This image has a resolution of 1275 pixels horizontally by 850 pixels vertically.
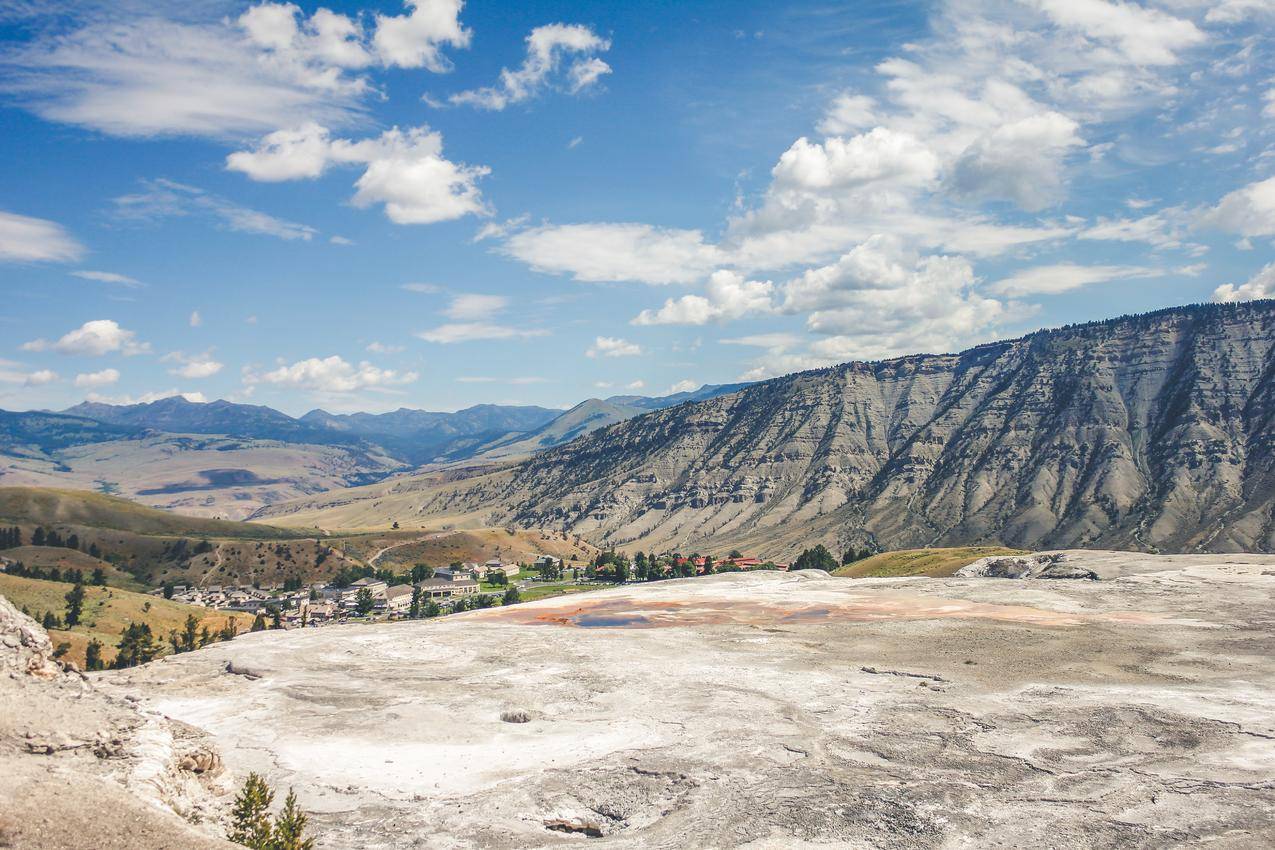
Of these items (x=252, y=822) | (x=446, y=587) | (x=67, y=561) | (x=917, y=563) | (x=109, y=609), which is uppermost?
(x=252, y=822)

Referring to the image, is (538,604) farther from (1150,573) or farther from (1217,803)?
(1217,803)

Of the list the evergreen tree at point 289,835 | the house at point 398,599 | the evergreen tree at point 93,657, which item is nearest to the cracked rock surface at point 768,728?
the evergreen tree at point 289,835

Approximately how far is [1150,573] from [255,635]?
95.4 meters

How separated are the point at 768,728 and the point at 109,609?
128 meters

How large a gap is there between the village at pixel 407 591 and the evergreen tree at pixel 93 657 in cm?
3166

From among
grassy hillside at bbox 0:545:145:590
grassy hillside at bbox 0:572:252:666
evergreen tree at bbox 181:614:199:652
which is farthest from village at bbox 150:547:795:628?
evergreen tree at bbox 181:614:199:652

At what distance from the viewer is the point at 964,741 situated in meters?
37.9

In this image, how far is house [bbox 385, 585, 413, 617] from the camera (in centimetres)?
15688

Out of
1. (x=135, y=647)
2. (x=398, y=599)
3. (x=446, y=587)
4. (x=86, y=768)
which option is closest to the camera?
(x=86, y=768)

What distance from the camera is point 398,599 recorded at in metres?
167

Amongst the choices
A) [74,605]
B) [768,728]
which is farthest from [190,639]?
[768,728]

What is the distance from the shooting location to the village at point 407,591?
14662cm

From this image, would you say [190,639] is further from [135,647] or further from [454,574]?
[454,574]

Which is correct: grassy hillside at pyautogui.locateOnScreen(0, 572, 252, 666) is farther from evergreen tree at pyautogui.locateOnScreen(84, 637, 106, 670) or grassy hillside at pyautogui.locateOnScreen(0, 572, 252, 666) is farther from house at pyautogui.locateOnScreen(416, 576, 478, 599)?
house at pyautogui.locateOnScreen(416, 576, 478, 599)
